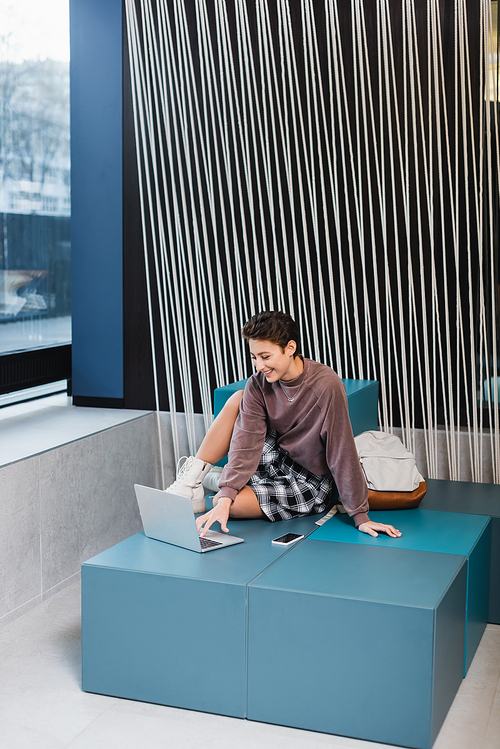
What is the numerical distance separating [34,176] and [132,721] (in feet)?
9.09

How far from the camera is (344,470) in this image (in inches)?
111

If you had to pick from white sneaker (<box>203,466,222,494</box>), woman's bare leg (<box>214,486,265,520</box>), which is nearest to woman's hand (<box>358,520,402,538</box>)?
woman's bare leg (<box>214,486,265,520</box>)

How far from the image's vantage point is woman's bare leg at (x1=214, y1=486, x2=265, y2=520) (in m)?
2.88

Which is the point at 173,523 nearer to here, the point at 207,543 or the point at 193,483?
the point at 207,543

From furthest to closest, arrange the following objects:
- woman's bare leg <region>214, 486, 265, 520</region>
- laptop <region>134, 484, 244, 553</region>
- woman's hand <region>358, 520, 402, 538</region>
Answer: woman's bare leg <region>214, 486, 265, 520</region>
woman's hand <region>358, 520, 402, 538</region>
laptop <region>134, 484, 244, 553</region>

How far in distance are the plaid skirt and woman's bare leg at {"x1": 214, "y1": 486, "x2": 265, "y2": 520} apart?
21 millimetres

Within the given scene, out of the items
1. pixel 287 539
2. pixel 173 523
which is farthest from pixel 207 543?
pixel 287 539

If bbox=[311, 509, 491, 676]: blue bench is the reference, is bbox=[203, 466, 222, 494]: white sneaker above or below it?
above

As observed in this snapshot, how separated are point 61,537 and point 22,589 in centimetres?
32

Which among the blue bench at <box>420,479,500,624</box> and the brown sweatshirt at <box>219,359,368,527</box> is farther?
the blue bench at <box>420,479,500,624</box>

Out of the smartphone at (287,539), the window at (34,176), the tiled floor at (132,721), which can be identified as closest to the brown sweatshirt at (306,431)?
the smartphone at (287,539)

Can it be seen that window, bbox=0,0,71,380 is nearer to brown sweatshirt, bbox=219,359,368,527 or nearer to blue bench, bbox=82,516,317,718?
brown sweatshirt, bbox=219,359,368,527

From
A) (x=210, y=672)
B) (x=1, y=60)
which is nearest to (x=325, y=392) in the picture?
(x=210, y=672)

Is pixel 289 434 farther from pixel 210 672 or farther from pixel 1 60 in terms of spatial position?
pixel 1 60
